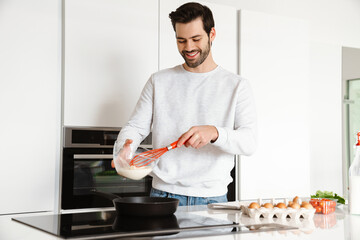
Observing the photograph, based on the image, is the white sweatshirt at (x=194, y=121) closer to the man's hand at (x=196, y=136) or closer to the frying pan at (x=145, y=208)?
the man's hand at (x=196, y=136)

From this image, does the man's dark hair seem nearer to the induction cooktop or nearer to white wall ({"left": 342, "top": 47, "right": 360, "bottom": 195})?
the induction cooktop

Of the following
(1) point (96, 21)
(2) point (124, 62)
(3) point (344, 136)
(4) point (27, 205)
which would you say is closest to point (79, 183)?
(4) point (27, 205)

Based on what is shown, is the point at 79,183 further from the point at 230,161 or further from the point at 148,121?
the point at 230,161

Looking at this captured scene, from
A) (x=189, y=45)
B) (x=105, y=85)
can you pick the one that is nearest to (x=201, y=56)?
(x=189, y=45)

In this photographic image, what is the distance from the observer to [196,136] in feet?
4.77

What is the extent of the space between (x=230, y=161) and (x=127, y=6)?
46.7 inches

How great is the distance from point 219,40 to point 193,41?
1.03 meters

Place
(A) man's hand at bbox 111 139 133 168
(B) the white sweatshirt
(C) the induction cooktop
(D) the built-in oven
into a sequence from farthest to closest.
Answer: (D) the built-in oven, (B) the white sweatshirt, (A) man's hand at bbox 111 139 133 168, (C) the induction cooktop

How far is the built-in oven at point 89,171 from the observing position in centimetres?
239

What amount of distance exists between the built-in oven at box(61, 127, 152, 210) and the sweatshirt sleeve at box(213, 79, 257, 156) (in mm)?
731

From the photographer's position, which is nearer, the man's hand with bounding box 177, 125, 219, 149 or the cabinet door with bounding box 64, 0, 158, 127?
the man's hand with bounding box 177, 125, 219, 149

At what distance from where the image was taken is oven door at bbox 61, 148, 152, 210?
7.83ft

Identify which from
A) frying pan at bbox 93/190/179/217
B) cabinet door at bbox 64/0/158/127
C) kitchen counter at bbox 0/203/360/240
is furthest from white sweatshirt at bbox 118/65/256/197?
cabinet door at bbox 64/0/158/127

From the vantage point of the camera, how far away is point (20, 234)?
1.06 metres
